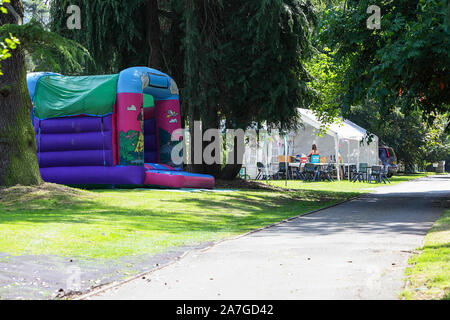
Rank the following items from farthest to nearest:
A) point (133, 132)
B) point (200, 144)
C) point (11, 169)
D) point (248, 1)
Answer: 1. point (200, 144)
2. point (248, 1)
3. point (133, 132)
4. point (11, 169)

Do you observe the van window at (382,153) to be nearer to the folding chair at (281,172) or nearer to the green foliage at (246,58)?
the folding chair at (281,172)

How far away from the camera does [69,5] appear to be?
74.0 ft

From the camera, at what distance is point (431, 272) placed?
6.62 meters

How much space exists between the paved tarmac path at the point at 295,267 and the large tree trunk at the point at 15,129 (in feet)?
23.4

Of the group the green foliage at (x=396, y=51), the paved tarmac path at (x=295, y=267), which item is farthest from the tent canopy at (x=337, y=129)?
the paved tarmac path at (x=295, y=267)

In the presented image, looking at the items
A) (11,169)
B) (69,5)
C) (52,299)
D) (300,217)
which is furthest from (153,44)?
(52,299)

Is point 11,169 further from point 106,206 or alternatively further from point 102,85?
point 102,85

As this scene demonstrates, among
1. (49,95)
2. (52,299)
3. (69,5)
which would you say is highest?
(69,5)

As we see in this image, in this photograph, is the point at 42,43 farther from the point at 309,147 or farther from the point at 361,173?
the point at 309,147

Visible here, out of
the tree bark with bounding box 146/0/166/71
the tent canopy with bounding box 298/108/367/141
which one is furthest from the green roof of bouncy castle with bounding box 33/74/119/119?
the tent canopy with bounding box 298/108/367/141

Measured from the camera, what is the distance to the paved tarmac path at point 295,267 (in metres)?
5.94

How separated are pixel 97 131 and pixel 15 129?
158 inches

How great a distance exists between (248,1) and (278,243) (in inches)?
576

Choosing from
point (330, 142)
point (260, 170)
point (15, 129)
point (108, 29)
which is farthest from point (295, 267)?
point (330, 142)
